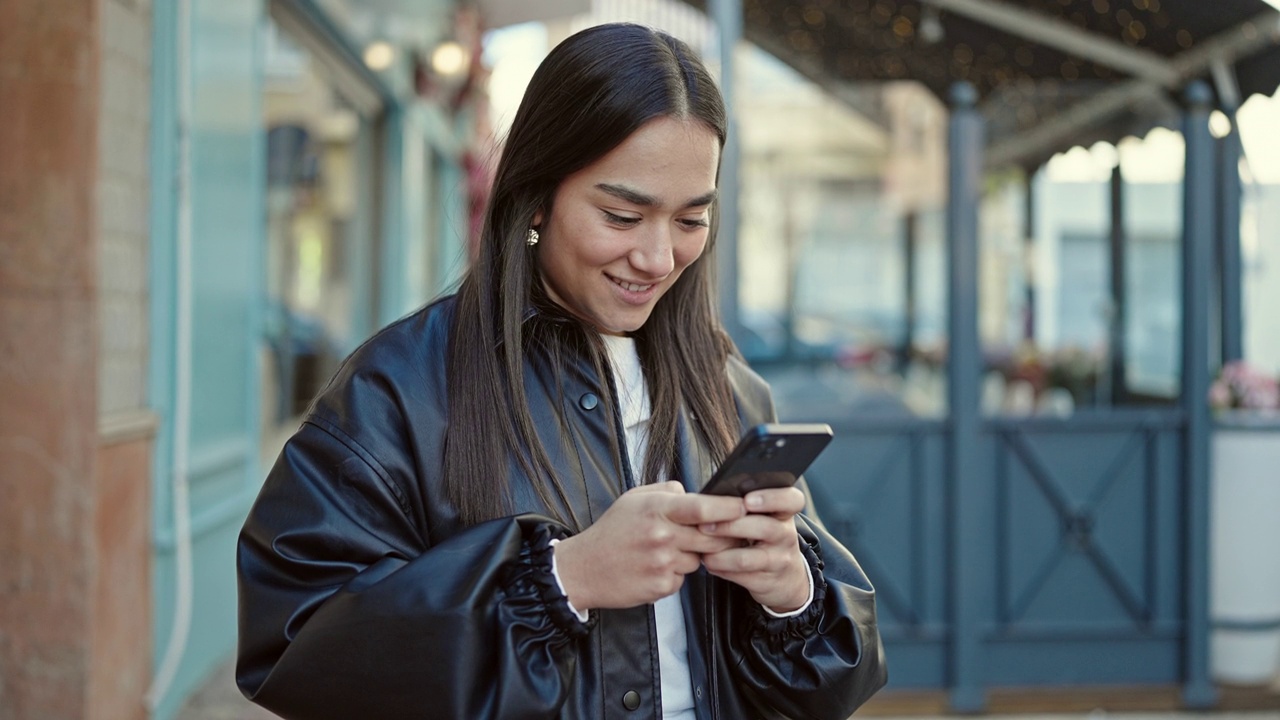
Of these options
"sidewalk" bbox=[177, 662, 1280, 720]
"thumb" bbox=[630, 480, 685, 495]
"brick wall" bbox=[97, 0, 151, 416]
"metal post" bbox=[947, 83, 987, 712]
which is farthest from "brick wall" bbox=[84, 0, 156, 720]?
"metal post" bbox=[947, 83, 987, 712]

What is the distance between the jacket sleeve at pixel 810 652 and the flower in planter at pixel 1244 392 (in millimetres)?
4491

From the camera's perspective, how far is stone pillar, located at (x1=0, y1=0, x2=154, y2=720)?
3367mm

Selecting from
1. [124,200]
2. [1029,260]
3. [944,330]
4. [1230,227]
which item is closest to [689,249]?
[124,200]

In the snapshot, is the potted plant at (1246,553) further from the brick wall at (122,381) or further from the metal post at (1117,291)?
the brick wall at (122,381)

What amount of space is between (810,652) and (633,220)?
1.90ft

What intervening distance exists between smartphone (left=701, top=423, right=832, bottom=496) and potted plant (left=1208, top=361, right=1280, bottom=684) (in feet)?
15.0

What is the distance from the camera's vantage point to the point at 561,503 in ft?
5.18

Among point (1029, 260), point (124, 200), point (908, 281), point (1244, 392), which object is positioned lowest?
point (1244, 392)

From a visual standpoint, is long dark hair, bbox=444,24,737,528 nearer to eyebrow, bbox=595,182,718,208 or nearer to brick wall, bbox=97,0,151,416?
eyebrow, bbox=595,182,718,208

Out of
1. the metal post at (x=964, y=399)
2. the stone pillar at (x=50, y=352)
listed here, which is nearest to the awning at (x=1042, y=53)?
the metal post at (x=964, y=399)

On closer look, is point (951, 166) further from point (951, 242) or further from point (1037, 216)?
point (1037, 216)

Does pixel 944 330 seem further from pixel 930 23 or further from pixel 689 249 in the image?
pixel 689 249

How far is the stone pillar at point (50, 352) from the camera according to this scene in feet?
11.0

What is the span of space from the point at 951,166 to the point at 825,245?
7.88 metres
